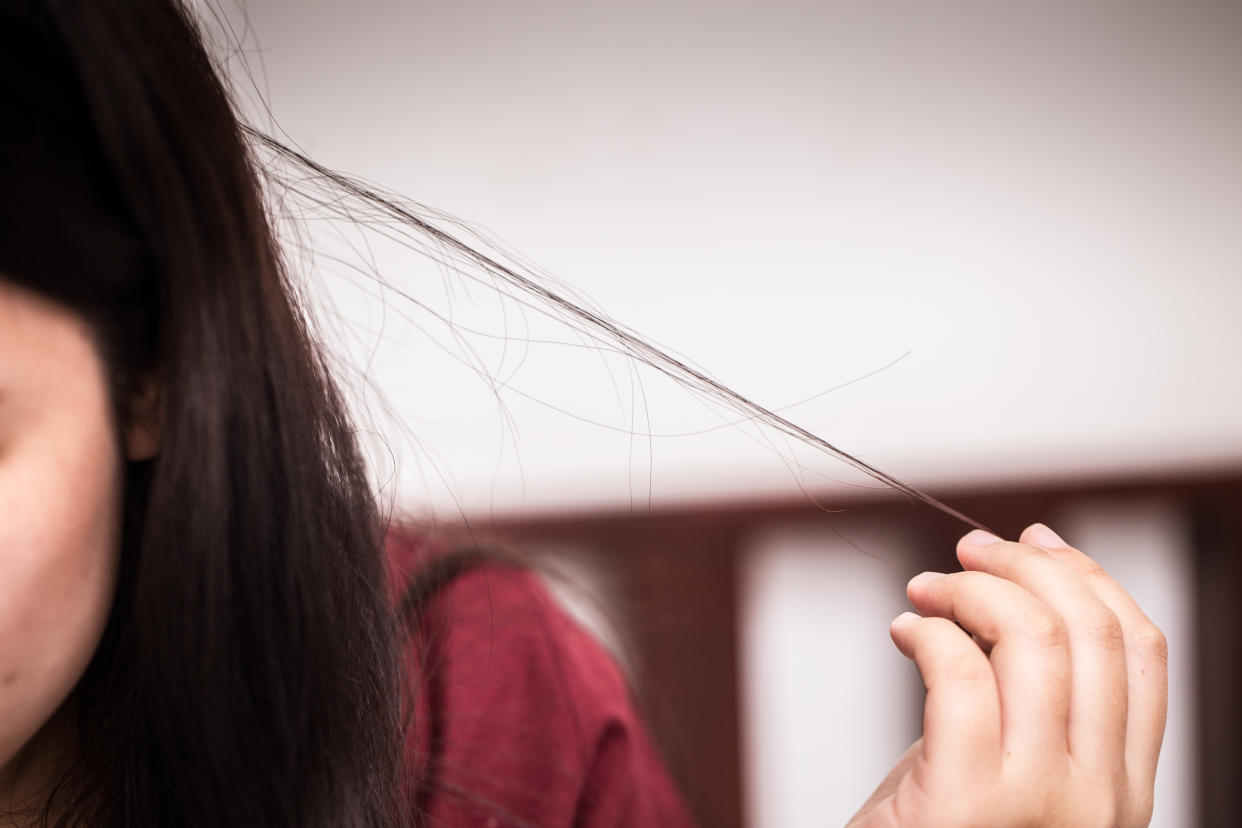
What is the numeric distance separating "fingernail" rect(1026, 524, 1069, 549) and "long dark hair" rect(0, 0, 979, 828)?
0.12 feet

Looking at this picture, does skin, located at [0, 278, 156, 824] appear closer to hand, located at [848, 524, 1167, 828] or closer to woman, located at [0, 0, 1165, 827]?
woman, located at [0, 0, 1165, 827]

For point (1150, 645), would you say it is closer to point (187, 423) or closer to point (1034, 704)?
point (1034, 704)

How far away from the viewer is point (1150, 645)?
284 millimetres

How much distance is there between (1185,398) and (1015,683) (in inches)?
30.7

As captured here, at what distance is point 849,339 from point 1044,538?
0.57 meters

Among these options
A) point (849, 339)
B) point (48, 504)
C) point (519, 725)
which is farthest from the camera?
point (849, 339)

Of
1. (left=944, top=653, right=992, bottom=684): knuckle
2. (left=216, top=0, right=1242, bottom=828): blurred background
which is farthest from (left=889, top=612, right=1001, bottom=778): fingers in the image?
(left=216, top=0, right=1242, bottom=828): blurred background

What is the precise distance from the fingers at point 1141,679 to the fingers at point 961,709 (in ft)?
0.18

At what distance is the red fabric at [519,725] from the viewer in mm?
550

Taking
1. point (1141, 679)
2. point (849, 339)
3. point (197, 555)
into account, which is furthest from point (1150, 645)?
point (849, 339)

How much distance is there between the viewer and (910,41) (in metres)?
0.88

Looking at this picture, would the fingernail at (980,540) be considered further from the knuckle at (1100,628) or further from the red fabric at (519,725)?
the red fabric at (519,725)

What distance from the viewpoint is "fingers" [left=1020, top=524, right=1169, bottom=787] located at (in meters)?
0.28

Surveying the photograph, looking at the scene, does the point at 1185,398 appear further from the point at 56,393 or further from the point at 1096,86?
the point at 56,393
